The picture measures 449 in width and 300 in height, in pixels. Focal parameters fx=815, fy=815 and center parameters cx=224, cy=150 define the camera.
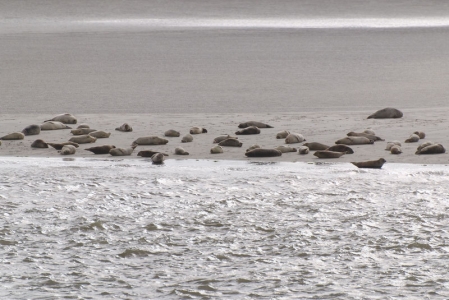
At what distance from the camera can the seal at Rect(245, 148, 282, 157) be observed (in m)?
5.82

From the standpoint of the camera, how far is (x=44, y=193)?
4.51m

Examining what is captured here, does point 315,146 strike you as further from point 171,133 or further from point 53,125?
point 53,125

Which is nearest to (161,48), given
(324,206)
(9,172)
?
(9,172)

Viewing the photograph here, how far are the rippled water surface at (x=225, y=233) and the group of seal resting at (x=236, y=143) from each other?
56 cm

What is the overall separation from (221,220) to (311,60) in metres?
10.8

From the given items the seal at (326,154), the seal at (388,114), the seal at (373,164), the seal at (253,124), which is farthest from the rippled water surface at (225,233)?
the seal at (388,114)

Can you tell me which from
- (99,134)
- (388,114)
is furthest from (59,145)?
(388,114)

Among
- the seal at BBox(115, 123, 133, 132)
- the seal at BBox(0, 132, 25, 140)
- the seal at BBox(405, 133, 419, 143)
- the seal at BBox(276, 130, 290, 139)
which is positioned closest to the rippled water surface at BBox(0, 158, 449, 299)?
the seal at BBox(405, 133, 419, 143)

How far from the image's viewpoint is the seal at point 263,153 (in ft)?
19.1

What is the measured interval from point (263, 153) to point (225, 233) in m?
2.24

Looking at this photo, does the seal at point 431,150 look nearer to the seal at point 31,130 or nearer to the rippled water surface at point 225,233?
the rippled water surface at point 225,233

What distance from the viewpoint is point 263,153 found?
584 cm

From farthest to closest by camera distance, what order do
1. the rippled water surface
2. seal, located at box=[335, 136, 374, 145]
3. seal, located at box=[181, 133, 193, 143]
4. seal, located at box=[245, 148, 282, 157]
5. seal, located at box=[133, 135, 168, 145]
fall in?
1. seal, located at box=[181, 133, 193, 143]
2. seal, located at box=[133, 135, 168, 145]
3. seal, located at box=[335, 136, 374, 145]
4. seal, located at box=[245, 148, 282, 157]
5. the rippled water surface

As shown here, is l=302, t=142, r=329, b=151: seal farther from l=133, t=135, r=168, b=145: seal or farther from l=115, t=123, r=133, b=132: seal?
l=115, t=123, r=133, b=132: seal
